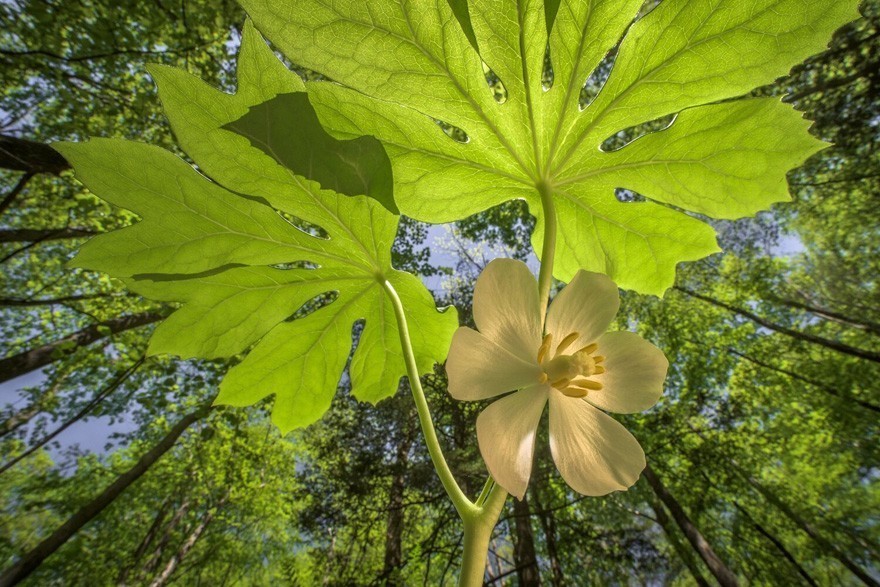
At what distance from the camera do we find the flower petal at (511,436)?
14.7 inches

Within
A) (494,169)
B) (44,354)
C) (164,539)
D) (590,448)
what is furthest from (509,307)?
(164,539)

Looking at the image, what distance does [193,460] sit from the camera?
920 centimetres

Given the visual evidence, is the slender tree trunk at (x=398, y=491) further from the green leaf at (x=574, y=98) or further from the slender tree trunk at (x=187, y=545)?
the green leaf at (x=574, y=98)

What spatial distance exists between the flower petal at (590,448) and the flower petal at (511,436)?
0.02 m

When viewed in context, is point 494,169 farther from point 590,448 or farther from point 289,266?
point 289,266

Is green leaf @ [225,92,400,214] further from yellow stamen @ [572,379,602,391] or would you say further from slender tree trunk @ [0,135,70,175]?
slender tree trunk @ [0,135,70,175]

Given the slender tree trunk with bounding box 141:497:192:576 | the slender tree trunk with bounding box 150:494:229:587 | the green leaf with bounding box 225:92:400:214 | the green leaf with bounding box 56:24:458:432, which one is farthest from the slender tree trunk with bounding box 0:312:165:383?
the slender tree trunk with bounding box 141:497:192:576

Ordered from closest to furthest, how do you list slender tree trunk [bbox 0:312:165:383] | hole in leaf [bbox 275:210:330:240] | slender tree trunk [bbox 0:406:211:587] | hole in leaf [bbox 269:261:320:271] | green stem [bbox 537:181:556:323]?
green stem [bbox 537:181:556:323], hole in leaf [bbox 269:261:320:271], hole in leaf [bbox 275:210:330:240], slender tree trunk [bbox 0:312:165:383], slender tree trunk [bbox 0:406:211:587]

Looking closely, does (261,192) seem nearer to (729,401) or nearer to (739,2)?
(739,2)

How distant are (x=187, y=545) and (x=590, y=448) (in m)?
13.8

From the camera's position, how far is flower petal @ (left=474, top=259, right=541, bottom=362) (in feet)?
1.35

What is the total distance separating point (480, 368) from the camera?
0.41 metres

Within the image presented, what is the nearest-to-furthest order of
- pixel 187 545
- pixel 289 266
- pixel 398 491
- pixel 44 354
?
pixel 289 266 < pixel 44 354 < pixel 398 491 < pixel 187 545

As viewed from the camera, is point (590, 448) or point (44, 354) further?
point (44, 354)
